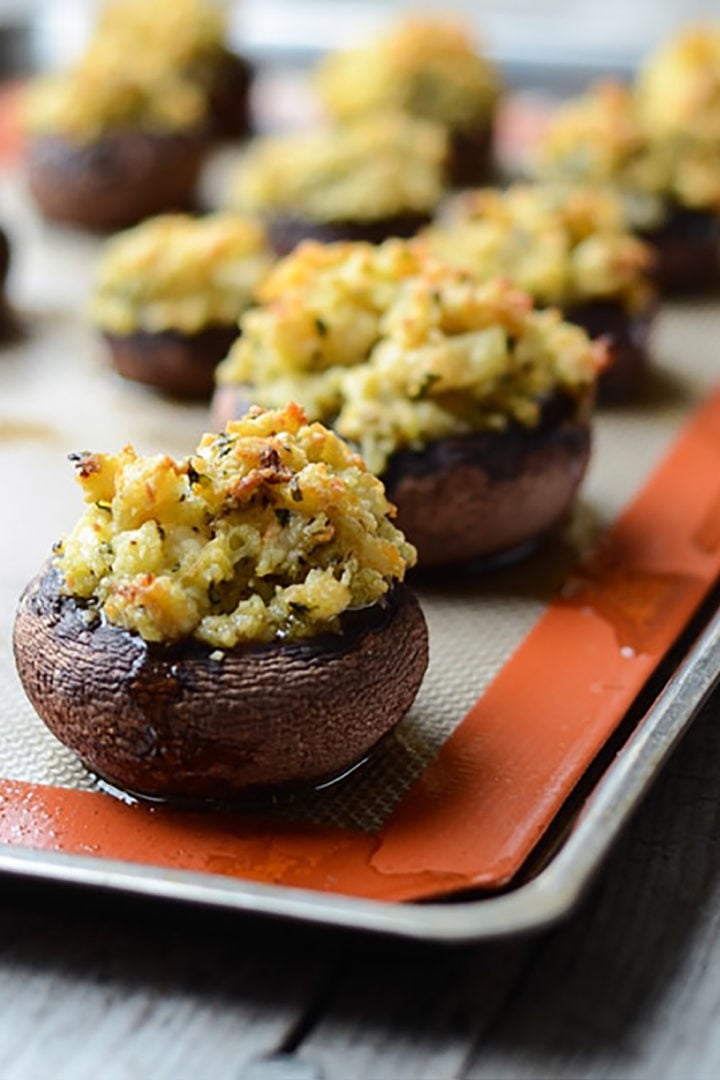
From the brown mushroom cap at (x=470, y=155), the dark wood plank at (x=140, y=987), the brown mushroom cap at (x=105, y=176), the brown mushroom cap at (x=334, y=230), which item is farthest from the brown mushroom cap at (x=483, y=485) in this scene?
the brown mushroom cap at (x=470, y=155)

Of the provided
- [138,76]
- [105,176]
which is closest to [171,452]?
[105,176]

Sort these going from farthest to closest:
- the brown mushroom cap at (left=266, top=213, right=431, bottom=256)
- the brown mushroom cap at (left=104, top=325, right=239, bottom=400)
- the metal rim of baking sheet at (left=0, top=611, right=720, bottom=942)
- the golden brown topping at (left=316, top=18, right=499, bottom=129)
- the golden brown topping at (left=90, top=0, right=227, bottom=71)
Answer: the golden brown topping at (left=90, top=0, right=227, bottom=71) < the golden brown topping at (left=316, top=18, right=499, bottom=129) < the brown mushroom cap at (left=266, top=213, right=431, bottom=256) < the brown mushroom cap at (left=104, top=325, right=239, bottom=400) < the metal rim of baking sheet at (left=0, top=611, right=720, bottom=942)

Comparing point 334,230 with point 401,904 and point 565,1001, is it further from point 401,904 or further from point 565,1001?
point 565,1001

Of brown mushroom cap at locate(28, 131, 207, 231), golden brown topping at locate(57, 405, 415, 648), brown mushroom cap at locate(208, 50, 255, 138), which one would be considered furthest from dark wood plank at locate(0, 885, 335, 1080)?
brown mushroom cap at locate(208, 50, 255, 138)

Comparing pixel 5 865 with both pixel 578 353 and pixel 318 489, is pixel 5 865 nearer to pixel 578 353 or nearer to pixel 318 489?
pixel 318 489

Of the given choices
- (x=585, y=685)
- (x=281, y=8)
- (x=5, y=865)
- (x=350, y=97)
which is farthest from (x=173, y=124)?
(x=5, y=865)

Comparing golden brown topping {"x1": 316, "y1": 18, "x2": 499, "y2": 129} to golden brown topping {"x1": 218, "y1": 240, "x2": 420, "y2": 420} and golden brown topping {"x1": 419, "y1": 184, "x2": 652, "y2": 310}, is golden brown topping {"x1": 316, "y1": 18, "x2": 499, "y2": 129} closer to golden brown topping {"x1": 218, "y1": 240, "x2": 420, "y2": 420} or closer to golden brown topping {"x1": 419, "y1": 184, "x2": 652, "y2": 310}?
golden brown topping {"x1": 419, "y1": 184, "x2": 652, "y2": 310}
